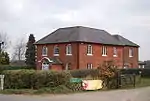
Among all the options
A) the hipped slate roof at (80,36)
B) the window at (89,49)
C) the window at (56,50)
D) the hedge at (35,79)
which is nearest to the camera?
the hedge at (35,79)

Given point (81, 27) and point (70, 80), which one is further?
point (81, 27)

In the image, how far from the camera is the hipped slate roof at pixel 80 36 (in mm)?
63000

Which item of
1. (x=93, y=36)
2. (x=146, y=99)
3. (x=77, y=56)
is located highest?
(x=93, y=36)

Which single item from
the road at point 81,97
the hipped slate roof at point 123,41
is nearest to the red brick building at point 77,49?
the hipped slate roof at point 123,41

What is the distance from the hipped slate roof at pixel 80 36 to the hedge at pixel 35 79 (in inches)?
1159

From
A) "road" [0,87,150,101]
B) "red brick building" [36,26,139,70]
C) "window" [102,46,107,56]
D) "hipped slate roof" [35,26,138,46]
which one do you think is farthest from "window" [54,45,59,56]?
"road" [0,87,150,101]

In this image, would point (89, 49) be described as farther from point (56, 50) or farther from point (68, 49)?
point (56, 50)

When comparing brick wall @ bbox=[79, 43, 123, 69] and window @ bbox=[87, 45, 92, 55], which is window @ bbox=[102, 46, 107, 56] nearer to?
brick wall @ bbox=[79, 43, 123, 69]

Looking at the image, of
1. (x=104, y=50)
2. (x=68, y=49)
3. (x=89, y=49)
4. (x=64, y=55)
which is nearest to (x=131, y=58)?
(x=104, y=50)

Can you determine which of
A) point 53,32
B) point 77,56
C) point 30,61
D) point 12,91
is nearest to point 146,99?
point 12,91

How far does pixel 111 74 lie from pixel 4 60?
36.0 m

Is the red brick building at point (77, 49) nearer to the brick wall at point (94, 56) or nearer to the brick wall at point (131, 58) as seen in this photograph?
the brick wall at point (94, 56)

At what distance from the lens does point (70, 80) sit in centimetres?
3119

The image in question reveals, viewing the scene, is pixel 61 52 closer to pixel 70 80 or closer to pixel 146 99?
pixel 70 80
